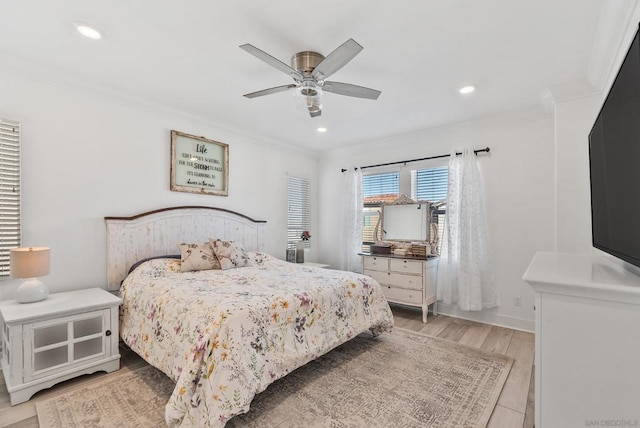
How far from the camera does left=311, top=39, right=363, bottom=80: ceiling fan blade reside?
70.5 inches

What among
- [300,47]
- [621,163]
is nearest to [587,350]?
[621,163]

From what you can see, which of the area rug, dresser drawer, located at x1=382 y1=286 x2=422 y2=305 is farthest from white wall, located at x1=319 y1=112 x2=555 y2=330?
the area rug

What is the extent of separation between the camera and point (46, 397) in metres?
2.12

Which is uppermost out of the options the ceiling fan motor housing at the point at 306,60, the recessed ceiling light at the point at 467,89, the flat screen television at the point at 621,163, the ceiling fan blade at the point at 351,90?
the recessed ceiling light at the point at 467,89

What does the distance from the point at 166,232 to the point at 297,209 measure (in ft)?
7.32

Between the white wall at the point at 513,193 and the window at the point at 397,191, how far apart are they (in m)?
0.39

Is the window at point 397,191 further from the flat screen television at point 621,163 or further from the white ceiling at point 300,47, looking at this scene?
the flat screen television at point 621,163

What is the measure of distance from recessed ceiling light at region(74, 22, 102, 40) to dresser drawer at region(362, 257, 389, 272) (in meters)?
3.69

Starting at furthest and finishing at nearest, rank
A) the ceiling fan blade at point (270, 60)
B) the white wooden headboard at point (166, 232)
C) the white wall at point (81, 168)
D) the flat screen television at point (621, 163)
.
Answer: the white wooden headboard at point (166, 232) → the white wall at point (81, 168) → the ceiling fan blade at point (270, 60) → the flat screen television at point (621, 163)

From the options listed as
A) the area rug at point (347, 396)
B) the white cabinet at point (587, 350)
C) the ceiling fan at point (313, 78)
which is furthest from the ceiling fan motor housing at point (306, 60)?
the area rug at point (347, 396)

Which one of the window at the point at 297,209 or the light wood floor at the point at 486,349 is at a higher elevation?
the window at the point at 297,209

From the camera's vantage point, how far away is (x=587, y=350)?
1053mm

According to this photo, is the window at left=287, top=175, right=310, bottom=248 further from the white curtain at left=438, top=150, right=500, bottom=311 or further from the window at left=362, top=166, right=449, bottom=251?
the white curtain at left=438, top=150, right=500, bottom=311

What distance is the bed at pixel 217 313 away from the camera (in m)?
1.74
